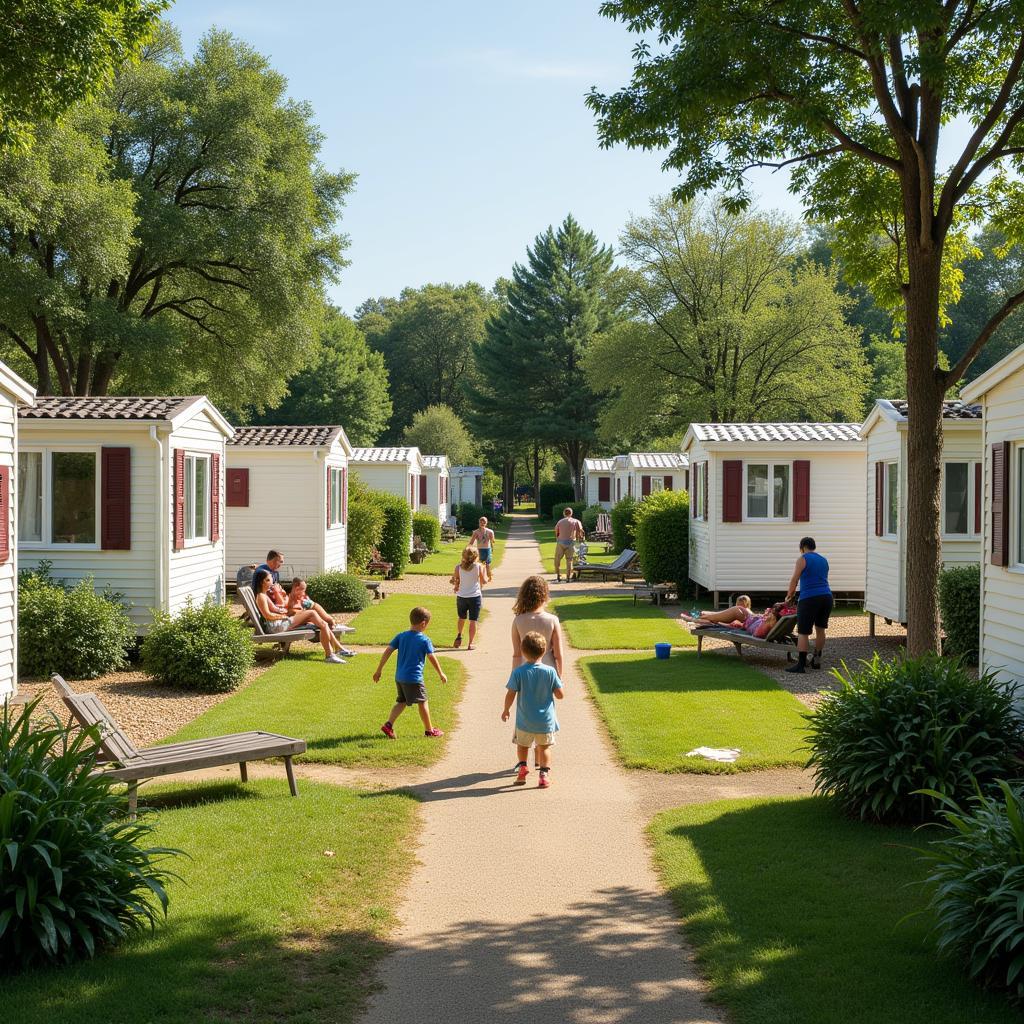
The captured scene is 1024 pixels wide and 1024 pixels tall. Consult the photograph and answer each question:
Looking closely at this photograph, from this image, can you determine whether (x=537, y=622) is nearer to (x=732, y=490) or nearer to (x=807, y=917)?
(x=807, y=917)

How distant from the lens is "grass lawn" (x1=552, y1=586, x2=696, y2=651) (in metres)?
17.4

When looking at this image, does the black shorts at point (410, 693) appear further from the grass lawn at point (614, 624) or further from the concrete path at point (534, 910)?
the grass lawn at point (614, 624)

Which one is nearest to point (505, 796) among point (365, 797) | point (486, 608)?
point (365, 797)

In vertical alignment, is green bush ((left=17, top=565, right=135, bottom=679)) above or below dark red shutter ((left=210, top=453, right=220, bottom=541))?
below

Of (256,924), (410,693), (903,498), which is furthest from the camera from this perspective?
(903,498)

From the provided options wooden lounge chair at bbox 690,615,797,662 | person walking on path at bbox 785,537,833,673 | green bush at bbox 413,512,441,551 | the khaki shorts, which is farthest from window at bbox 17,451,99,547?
green bush at bbox 413,512,441,551

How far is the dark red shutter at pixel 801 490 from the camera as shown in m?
21.2

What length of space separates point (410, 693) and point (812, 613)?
6.32 m

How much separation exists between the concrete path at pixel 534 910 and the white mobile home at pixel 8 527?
493 cm

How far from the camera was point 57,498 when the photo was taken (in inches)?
588

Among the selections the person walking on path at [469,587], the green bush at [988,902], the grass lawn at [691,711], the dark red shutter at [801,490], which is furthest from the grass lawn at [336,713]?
the dark red shutter at [801,490]

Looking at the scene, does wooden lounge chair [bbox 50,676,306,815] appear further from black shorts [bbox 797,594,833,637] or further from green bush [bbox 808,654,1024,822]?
black shorts [bbox 797,594,833,637]

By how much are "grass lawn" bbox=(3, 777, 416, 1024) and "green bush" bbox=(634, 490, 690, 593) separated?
651 inches

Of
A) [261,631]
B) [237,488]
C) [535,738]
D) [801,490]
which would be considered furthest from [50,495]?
[801,490]
